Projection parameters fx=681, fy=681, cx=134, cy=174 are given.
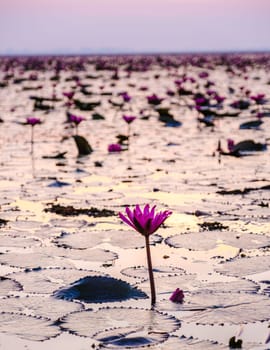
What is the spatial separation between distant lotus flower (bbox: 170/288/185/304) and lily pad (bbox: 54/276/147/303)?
0.47ft

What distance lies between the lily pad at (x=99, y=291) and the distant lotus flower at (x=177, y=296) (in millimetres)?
144

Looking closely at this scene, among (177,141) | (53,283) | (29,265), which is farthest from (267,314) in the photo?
(177,141)

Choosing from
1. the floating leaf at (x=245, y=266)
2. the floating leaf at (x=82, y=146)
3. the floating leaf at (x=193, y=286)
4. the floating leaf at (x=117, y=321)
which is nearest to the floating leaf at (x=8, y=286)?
the floating leaf at (x=117, y=321)

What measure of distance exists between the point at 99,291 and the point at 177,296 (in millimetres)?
331

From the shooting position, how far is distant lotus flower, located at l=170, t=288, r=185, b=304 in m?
2.61

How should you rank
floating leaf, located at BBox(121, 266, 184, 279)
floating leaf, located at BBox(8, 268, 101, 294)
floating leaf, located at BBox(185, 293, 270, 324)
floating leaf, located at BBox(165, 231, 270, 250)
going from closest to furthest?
1. floating leaf, located at BBox(185, 293, 270, 324)
2. floating leaf, located at BBox(8, 268, 101, 294)
3. floating leaf, located at BBox(121, 266, 184, 279)
4. floating leaf, located at BBox(165, 231, 270, 250)

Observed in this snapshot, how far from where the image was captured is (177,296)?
262 centimetres

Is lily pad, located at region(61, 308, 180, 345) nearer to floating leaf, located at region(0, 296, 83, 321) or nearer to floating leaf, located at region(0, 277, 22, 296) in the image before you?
floating leaf, located at region(0, 296, 83, 321)

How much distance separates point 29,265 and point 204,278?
819 mm

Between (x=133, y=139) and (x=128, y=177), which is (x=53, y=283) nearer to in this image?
(x=128, y=177)

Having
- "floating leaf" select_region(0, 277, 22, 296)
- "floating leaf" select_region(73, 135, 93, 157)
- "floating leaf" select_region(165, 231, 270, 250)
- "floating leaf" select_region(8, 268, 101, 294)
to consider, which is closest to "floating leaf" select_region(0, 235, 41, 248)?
"floating leaf" select_region(8, 268, 101, 294)

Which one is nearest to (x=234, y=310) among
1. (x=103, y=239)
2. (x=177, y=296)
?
(x=177, y=296)

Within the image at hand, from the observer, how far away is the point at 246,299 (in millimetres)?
2646

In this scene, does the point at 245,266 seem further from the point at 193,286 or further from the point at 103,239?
the point at 103,239
